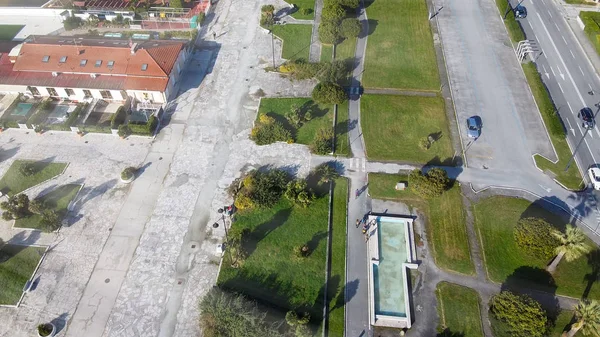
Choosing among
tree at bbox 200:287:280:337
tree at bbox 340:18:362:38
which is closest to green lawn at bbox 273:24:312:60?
tree at bbox 340:18:362:38

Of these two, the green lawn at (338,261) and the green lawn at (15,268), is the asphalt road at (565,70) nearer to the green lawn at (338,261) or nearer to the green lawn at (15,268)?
the green lawn at (338,261)

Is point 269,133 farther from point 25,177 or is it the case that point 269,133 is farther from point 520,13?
point 520,13

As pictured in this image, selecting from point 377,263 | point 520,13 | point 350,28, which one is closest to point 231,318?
point 377,263

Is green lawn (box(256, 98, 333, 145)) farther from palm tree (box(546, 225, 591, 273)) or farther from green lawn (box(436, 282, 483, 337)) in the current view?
palm tree (box(546, 225, 591, 273))

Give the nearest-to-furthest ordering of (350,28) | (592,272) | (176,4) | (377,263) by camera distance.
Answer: (592,272), (377,263), (350,28), (176,4)

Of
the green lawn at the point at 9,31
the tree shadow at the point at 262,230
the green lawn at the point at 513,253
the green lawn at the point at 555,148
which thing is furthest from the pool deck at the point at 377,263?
the green lawn at the point at 9,31

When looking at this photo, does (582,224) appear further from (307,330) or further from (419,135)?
(307,330)
